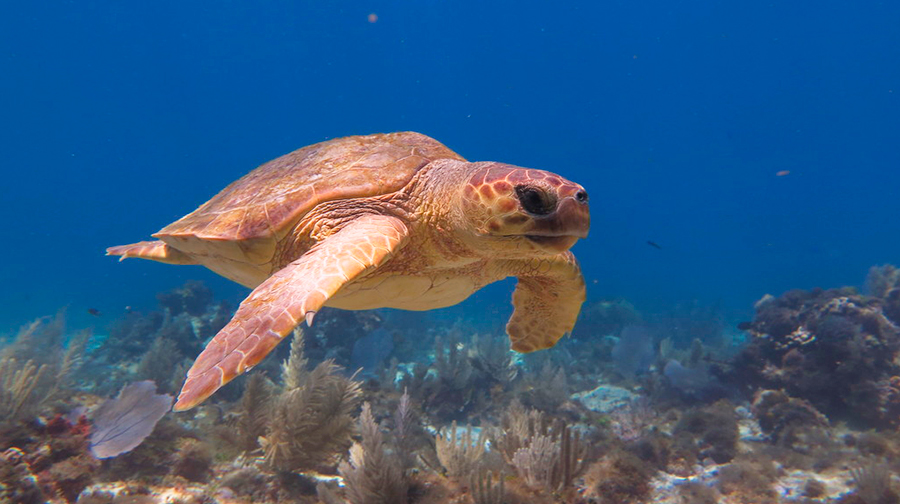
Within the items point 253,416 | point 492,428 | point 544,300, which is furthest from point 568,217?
point 253,416

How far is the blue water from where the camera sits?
60.2 metres

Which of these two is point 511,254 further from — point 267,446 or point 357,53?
point 357,53

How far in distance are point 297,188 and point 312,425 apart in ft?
8.35

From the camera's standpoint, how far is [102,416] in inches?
157

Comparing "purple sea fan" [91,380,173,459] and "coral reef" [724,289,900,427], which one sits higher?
"coral reef" [724,289,900,427]

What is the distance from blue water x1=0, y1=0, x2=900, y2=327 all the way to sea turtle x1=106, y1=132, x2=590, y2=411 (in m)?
40.6

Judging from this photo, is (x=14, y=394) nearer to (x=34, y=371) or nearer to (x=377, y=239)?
(x=377, y=239)

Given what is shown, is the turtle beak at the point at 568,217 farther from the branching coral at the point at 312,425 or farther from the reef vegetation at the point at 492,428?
the branching coral at the point at 312,425

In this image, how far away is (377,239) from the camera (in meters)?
2.63

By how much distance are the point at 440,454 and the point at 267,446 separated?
174 centimetres

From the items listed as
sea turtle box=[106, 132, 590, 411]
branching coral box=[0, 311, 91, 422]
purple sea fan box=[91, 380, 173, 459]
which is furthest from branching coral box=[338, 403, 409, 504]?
branching coral box=[0, 311, 91, 422]

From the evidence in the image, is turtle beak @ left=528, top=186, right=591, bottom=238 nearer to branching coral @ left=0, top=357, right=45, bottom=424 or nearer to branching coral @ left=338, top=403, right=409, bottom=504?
branching coral @ left=338, top=403, right=409, bottom=504

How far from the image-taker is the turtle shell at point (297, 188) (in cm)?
308

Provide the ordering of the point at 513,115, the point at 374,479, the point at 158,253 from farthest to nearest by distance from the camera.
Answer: the point at 513,115, the point at 158,253, the point at 374,479
